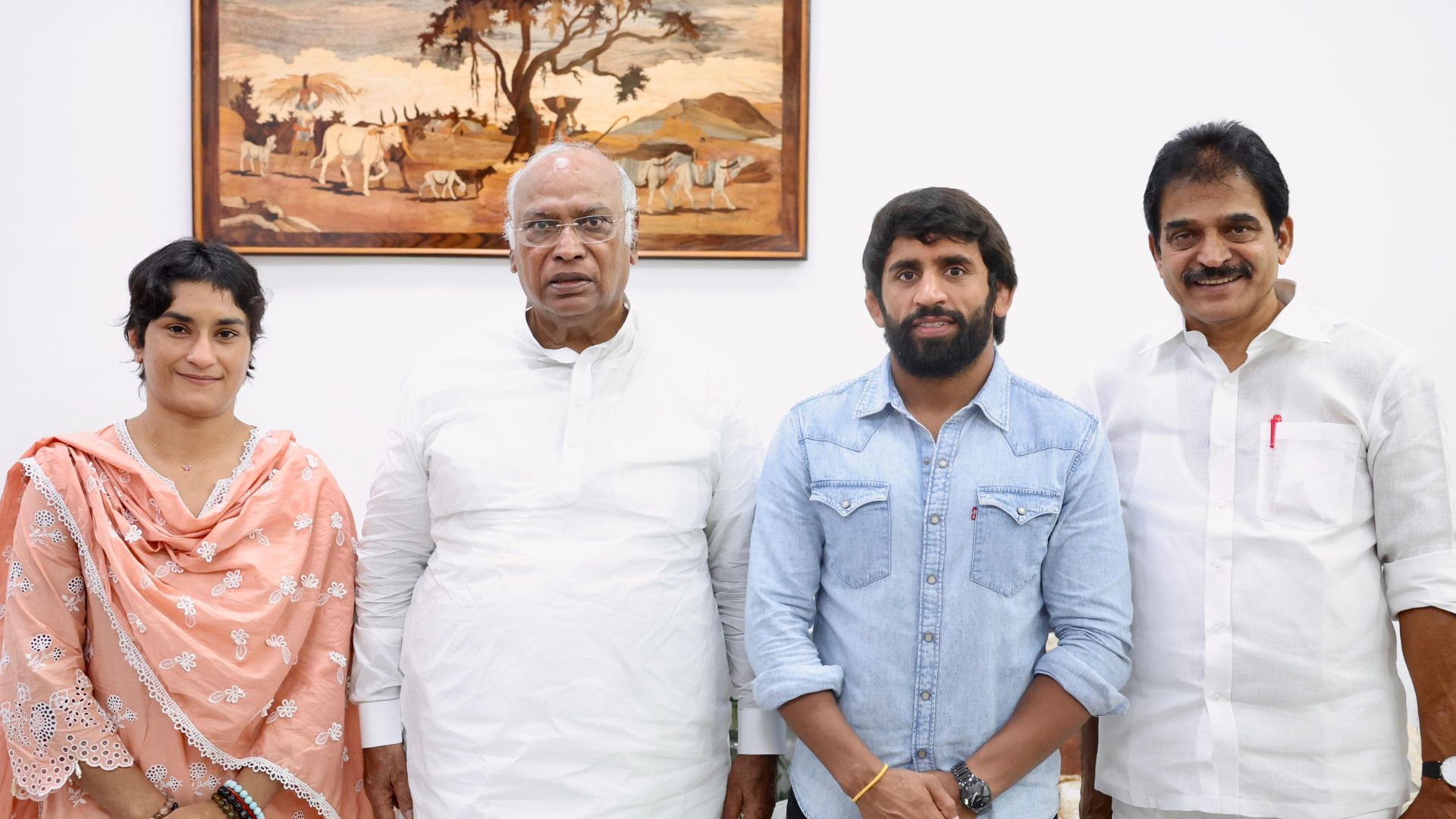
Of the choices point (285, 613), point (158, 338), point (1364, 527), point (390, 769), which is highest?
point (158, 338)

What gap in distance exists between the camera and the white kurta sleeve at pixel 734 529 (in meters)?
1.82

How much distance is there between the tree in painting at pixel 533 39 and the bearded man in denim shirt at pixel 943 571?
156 cm

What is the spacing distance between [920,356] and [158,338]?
123cm

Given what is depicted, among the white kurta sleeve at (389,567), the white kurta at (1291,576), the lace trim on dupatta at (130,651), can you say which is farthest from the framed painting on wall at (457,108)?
the white kurta at (1291,576)

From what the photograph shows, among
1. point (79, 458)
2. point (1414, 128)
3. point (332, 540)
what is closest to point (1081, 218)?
point (1414, 128)

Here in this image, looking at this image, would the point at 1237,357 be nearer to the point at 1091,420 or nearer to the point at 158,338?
the point at 1091,420

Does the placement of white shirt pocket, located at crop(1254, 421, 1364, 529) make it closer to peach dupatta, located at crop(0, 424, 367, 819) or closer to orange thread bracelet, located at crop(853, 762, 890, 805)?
orange thread bracelet, located at crop(853, 762, 890, 805)

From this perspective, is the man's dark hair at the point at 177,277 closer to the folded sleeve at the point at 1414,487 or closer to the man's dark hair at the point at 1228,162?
the man's dark hair at the point at 1228,162

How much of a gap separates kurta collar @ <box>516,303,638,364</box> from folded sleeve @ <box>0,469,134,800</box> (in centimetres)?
78

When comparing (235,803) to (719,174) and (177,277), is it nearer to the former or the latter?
(177,277)

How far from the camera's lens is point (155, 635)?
5.35ft

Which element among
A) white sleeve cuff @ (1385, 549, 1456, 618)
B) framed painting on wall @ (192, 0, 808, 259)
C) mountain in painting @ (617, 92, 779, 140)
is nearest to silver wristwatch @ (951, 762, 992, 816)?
white sleeve cuff @ (1385, 549, 1456, 618)

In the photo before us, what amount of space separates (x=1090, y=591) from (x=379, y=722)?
119cm

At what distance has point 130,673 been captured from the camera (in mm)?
1660
